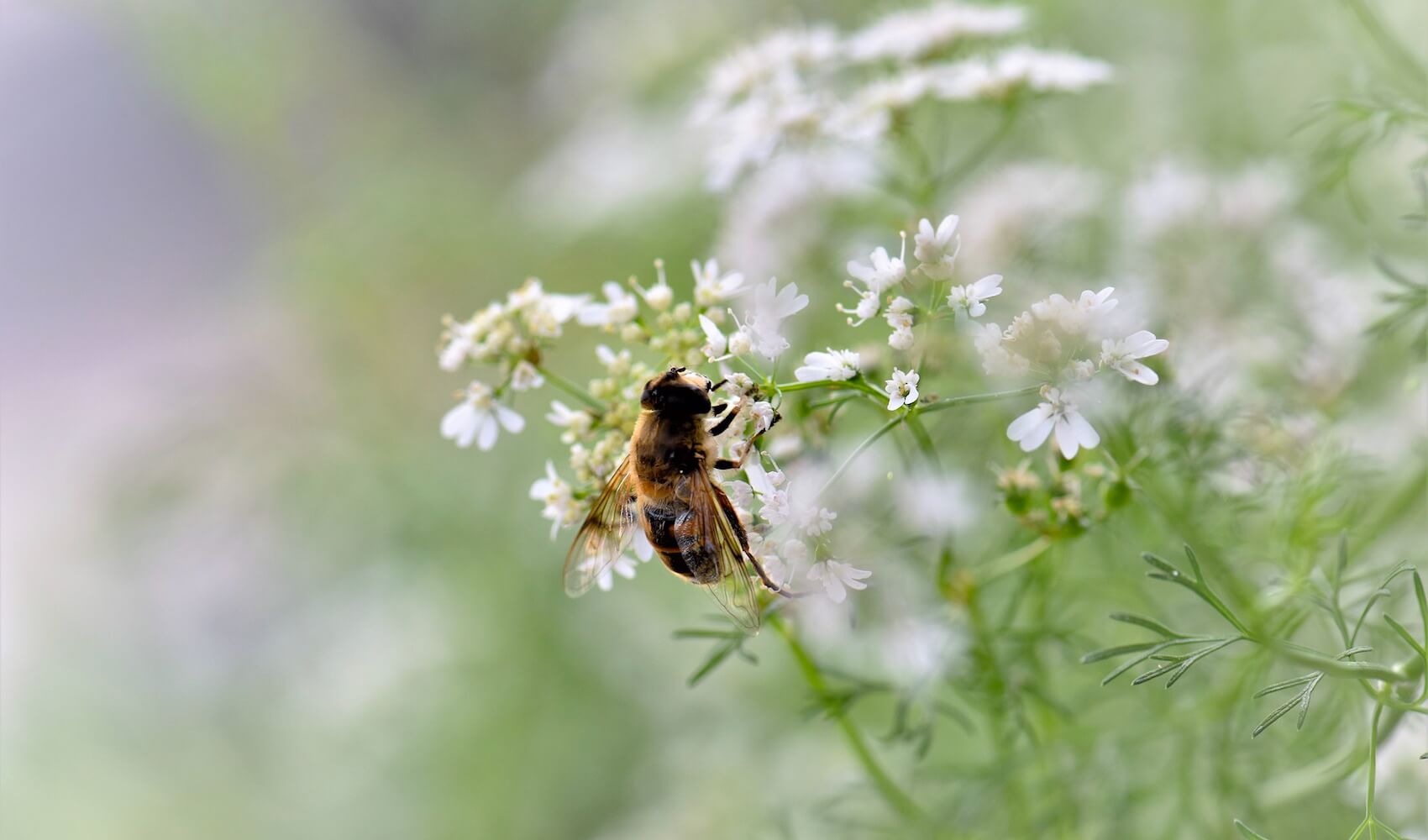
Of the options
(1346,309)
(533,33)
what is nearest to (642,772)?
(1346,309)

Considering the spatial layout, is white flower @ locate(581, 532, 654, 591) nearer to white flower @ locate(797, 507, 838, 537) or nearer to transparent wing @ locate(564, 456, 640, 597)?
transparent wing @ locate(564, 456, 640, 597)

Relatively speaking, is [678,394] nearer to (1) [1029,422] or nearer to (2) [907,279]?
(2) [907,279]

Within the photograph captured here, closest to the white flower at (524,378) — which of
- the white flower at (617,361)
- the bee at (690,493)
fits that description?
the white flower at (617,361)

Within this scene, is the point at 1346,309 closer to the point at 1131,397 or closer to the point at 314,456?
the point at 1131,397

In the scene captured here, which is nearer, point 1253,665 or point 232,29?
point 1253,665

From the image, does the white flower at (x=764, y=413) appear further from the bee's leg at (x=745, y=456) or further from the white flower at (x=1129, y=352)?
the white flower at (x=1129, y=352)

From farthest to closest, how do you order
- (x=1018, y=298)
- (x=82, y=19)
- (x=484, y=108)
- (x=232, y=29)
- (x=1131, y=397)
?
(x=82, y=19), (x=484, y=108), (x=232, y=29), (x=1018, y=298), (x=1131, y=397)

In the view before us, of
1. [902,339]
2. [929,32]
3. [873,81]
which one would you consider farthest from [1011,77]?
[902,339]
